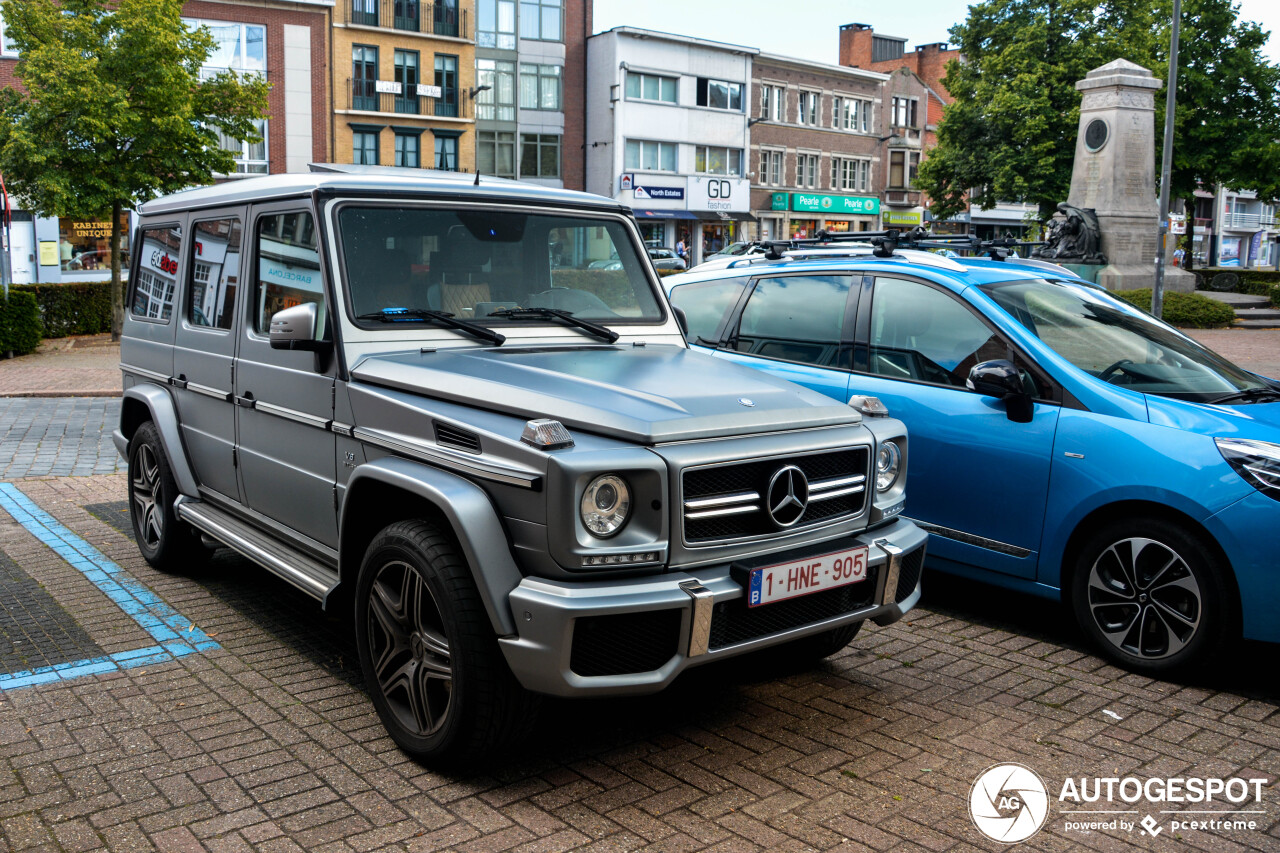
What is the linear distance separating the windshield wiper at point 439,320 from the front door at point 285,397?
254 mm

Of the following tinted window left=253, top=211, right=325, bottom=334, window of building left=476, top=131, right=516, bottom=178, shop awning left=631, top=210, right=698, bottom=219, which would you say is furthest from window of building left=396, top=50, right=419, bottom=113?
tinted window left=253, top=211, right=325, bottom=334

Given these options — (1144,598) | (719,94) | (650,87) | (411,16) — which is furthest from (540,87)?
(1144,598)

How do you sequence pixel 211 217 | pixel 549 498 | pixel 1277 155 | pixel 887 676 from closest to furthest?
pixel 549 498
pixel 887 676
pixel 211 217
pixel 1277 155

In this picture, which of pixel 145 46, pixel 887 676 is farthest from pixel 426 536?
pixel 145 46

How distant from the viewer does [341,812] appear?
3.54m

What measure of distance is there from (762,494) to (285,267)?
248cm

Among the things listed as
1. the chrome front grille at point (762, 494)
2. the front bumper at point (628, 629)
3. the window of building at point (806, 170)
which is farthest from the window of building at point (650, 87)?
the front bumper at point (628, 629)

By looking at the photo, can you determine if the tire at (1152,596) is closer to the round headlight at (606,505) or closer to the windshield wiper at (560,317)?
the windshield wiper at (560,317)

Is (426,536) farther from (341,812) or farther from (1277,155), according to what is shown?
(1277,155)

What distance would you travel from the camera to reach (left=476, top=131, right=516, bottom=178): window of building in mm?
52250

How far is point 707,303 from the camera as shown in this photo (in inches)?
286

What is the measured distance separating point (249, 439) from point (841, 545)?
9.41ft

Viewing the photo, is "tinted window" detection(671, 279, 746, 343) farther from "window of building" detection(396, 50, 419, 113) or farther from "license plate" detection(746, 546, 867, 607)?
"window of building" detection(396, 50, 419, 113)

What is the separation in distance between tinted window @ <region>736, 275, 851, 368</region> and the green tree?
67.0ft
